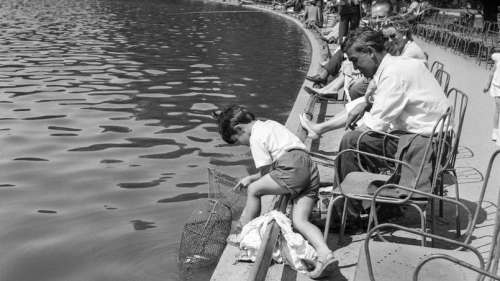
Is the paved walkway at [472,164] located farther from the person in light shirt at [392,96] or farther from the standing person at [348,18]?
the standing person at [348,18]

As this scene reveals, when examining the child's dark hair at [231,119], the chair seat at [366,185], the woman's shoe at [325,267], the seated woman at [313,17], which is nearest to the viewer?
the woman's shoe at [325,267]

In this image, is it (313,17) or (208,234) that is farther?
(313,17)

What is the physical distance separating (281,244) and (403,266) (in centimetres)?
121

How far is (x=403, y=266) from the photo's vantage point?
334cm

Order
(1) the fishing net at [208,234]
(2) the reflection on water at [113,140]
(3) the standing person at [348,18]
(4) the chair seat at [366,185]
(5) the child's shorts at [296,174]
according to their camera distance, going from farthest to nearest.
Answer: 1. (3) the standing person at [348,18]
2. (2) the reflection on water at [113,140]
3. (1) the fishing net at [208,234]
4. (5) the child's shorts at [296,174]
5. (4) the chair seat at [366,185]

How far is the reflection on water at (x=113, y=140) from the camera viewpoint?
6.24 m

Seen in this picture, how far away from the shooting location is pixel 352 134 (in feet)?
17.9

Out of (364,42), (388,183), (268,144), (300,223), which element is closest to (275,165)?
(268,144)

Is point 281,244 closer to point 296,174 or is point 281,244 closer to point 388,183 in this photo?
point 296,174

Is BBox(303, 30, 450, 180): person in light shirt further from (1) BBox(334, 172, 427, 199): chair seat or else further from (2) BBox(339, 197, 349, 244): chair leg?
(2) BBox(339, 197, 349, 244): chair leg

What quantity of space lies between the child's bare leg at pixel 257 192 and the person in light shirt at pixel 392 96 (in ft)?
2.20

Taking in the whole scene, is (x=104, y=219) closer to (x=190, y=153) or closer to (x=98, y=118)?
(x=190, y=153)

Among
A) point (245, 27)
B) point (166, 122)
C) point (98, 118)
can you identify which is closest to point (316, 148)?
point (166, 122)

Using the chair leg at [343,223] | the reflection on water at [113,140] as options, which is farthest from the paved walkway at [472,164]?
the reflection on water at [113,140]
